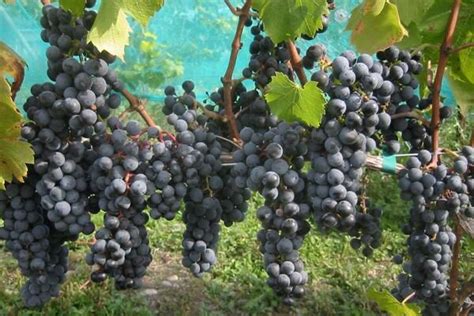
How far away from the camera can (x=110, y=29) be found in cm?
132

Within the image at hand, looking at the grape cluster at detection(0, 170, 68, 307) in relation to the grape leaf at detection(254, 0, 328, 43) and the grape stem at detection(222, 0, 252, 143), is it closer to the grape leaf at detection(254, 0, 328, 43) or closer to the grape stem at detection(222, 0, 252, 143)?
the grape stem at detection(222, 0, 252, 143)

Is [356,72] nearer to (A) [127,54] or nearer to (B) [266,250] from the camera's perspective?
(B) [266,250]

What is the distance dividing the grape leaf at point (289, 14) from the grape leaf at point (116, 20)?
0.21m

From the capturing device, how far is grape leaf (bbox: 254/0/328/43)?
4.45 ft

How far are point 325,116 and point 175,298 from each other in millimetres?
1870

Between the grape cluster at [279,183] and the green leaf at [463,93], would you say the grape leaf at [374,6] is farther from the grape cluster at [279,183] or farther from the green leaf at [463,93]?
the green leaf at [463,93]

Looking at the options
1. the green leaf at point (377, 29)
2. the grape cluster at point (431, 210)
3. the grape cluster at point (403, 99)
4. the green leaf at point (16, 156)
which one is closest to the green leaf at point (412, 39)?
the grape cluster at point (403, 99)

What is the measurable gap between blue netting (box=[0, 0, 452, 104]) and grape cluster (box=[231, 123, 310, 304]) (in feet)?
10.6

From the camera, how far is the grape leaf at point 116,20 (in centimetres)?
128

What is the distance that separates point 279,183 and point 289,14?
328mm

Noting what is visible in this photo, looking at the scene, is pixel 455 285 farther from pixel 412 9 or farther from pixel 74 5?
pixel 74 5

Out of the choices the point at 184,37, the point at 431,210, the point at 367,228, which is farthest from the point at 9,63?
the point at 184,37

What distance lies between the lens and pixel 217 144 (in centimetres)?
154

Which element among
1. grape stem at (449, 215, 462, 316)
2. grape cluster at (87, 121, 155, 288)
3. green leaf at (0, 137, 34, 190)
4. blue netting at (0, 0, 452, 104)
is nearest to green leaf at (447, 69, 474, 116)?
grape stem at (449, 215, 462, 316)
